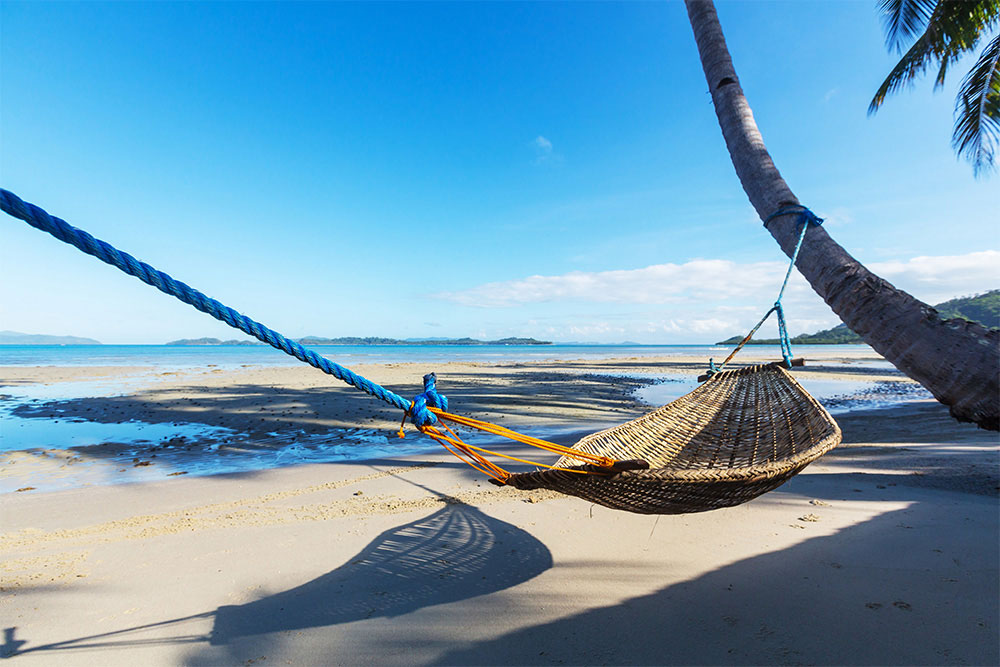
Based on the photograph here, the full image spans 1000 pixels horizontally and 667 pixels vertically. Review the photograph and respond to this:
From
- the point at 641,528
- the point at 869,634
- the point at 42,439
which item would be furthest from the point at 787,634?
the point at 42,439

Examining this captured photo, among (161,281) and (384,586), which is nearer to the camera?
(161,281)

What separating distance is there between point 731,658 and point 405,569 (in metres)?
1.65

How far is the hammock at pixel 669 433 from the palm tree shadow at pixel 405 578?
0.61m

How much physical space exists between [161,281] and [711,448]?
334cm

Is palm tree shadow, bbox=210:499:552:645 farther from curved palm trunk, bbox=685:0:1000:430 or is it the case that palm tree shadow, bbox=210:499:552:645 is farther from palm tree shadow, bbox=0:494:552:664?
curved palm trunk, bbox=685:0:1000:430

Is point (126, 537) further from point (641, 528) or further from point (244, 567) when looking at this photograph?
point (641, 528)

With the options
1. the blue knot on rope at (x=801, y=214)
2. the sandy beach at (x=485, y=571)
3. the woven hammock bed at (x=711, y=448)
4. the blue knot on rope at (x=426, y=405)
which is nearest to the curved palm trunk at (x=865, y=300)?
the blue knot on rope at (x=801, y=214)

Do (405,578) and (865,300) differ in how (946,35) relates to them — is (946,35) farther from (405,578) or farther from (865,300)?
(405,578)

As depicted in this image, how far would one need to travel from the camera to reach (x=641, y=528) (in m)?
3.02

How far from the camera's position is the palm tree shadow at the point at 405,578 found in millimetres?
2100

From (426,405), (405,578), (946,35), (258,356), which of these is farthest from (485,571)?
(258,356)

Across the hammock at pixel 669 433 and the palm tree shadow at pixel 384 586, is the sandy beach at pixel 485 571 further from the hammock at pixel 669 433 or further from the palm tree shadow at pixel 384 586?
the hammock at pixel 669 433

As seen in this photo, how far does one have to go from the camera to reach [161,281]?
4.93 ft

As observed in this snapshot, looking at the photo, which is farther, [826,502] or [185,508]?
[185,508]
